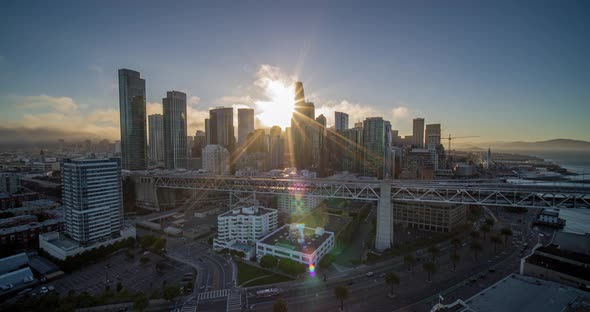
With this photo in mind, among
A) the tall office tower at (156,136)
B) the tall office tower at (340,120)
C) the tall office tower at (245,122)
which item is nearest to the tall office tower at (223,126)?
the tall office tower at (245,122)

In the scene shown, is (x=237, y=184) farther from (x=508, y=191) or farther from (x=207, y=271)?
(x=508, y=191)

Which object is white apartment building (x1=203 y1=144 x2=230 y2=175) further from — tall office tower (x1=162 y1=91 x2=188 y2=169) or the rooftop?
the rooftop

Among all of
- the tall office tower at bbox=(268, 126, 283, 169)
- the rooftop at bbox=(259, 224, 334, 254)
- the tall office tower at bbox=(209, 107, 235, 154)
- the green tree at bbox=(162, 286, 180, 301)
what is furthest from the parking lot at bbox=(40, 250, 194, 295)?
the tall office tower at bbox=(209, 107, 235, 154)

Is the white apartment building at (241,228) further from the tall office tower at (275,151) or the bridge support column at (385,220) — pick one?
the tall office tower at (275,151)

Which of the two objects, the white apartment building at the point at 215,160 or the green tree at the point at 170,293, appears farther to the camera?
the white apartment building at the point at 215,160

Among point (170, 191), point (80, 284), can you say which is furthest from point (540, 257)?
point (170, 191)
